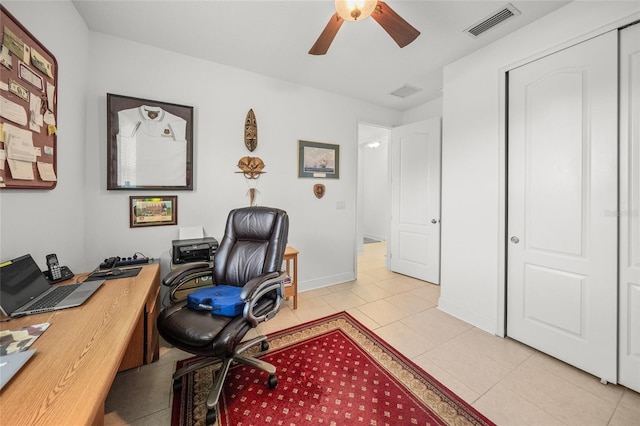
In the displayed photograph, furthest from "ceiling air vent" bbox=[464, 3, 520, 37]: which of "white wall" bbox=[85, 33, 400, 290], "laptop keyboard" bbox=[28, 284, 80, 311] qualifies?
"laptop keyboard" bbox=[28, 284, 80, 311]

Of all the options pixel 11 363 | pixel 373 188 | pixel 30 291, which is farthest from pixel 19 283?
pixel 373 188

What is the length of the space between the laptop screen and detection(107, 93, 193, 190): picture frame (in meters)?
1.05

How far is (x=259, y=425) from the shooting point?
1.38 metres

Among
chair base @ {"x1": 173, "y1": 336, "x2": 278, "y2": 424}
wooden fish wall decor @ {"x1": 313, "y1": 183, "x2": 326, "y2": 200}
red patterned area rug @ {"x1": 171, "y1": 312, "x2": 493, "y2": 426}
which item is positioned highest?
wooden fish wall decor @ {"x1": 313, "y1": 183, "x2": 326, "y2": 200}

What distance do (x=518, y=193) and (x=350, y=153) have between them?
208 cm

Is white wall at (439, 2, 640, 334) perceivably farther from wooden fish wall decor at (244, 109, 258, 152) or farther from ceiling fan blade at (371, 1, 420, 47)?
wooden fish wall decor at (244, 109, 258, 152)

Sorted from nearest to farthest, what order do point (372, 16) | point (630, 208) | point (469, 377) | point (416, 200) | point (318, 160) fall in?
point (372, 16), point (630, 208), point (469, 377), point (318, 160), point (416, 200)

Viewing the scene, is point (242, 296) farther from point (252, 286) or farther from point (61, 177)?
point (61, 177)

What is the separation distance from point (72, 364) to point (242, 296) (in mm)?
728

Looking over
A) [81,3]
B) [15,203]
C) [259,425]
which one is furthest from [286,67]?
[259,425]

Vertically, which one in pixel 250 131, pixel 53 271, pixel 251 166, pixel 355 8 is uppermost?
pixel 355 8

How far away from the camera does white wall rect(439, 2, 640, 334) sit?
2170 millimetres

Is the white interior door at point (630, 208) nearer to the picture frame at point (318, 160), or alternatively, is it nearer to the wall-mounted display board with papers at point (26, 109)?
the picture frame at point (318, 160)

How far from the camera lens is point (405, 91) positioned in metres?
3.39
